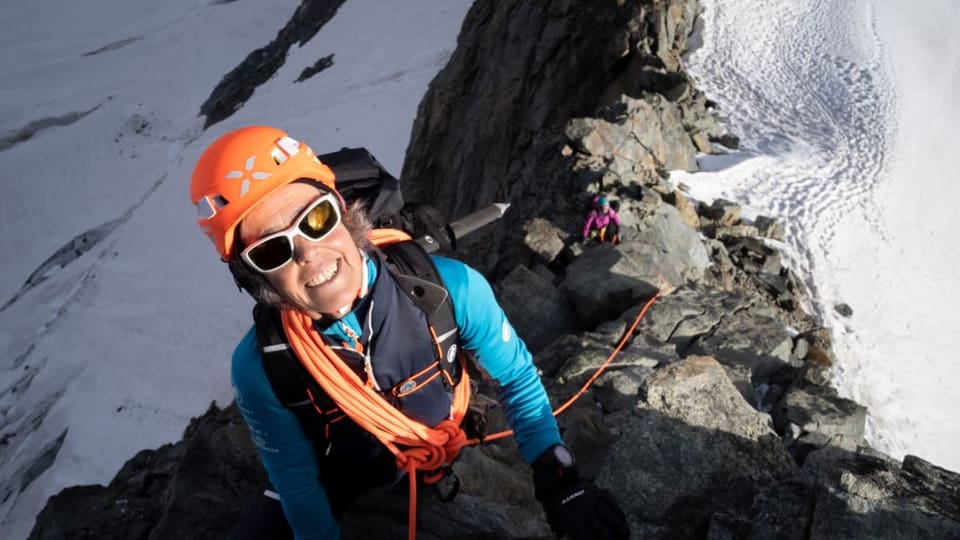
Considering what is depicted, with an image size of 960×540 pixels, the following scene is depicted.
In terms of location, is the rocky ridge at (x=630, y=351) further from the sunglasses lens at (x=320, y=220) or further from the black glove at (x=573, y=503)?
the sunglasses lens at (x=320, y=220)

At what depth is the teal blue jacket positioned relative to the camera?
279 centimetres

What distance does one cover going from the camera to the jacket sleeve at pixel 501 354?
113 inches

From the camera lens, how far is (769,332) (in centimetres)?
684

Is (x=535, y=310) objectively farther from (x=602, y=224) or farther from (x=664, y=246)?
(x=664, y=246)

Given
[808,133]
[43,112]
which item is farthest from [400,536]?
[43,112]

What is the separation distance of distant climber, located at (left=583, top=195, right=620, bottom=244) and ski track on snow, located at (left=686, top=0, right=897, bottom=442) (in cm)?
347

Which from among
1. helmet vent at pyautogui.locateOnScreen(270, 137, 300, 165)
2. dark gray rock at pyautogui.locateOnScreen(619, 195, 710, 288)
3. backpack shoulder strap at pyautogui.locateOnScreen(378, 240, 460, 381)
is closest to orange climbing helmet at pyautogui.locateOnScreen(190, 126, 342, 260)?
helmet vent at pyautogui.locateOnScreen(270, 137, 300, 165)

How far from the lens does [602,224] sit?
844cm

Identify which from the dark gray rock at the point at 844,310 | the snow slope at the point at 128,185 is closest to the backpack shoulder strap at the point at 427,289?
the dark gray rock at the point at 844,310

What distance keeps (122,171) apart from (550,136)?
87.1ft

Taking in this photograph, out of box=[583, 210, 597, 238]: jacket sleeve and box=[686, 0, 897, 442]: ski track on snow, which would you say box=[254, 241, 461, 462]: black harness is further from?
box=[686, 0, 897, 442]: ski track on snow

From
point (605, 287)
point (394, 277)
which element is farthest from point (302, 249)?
point (605, 287)

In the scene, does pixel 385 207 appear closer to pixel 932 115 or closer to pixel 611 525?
pixel 611 525

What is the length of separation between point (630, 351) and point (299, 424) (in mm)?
3562
